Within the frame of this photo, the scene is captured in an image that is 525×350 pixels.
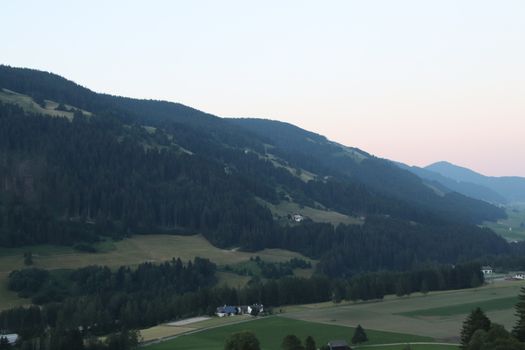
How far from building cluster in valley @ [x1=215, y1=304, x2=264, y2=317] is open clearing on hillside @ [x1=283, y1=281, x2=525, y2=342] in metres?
5.32

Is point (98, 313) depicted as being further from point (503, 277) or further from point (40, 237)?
Result: point (503, 277)

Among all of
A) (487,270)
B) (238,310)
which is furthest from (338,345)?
(487,270)

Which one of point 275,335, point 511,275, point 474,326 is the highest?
point 474,326

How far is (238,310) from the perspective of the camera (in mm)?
114625

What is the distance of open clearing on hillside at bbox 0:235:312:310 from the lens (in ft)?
443

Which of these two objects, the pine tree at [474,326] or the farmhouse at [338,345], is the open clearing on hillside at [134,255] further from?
the pine tree at [474,326]

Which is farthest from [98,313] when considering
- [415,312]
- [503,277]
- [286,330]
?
[503,277]

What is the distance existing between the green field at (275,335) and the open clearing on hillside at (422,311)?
3328 mm

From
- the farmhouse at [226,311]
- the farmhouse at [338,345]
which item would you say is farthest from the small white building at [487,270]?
the farmhouse at [338,345]

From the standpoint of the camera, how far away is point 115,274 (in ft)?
438

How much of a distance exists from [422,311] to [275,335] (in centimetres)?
2810

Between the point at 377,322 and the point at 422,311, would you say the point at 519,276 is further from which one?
the point at 377,322

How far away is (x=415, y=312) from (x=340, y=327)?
17.3 metres

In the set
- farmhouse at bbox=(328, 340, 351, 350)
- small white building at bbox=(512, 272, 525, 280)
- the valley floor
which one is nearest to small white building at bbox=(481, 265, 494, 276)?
small white building at bbox=(512, 272, 525, 280)
